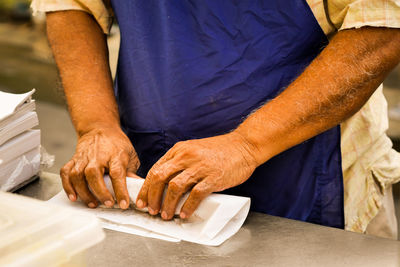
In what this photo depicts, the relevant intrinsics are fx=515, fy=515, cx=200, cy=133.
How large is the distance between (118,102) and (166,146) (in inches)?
9.1

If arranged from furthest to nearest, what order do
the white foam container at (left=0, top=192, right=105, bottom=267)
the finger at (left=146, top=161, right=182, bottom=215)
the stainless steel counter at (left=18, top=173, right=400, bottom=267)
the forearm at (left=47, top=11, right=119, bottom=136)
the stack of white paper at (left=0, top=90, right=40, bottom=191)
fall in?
the forearm at (left=47, top=11, right=119, bottom=136), the stack of white paper at (left=0, top=90, right=40, bottom=191), the finger at (left=146, top=161, right=182, bottom=215), the stainless steel counter at (left=18, top=173, right=400, bottom=267), the white foam container at (left=0, top=192, right=105, bottom=267)

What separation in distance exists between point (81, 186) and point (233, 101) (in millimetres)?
405

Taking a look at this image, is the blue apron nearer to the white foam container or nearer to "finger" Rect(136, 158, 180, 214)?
"finger" Rect(136, 158, 180, 214)

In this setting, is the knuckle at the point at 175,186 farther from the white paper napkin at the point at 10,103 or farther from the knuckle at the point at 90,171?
the white paper napkin at the point at 10,103

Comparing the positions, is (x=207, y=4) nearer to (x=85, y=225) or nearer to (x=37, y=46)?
(x=85, y=225)

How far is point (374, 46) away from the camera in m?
1.08

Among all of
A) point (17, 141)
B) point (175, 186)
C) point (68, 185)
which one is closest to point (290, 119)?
point (175, 186)

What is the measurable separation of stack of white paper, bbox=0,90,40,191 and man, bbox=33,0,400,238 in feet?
0.40

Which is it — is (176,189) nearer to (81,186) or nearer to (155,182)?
(155,182)

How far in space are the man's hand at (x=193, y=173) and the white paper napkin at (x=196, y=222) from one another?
0.8 inches

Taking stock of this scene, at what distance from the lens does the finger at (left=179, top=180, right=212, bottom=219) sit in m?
1.02

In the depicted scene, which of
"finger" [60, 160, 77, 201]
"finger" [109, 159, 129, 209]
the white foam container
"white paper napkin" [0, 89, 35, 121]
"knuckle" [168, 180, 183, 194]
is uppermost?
the white foam container

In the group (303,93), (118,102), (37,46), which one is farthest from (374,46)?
(37,46)

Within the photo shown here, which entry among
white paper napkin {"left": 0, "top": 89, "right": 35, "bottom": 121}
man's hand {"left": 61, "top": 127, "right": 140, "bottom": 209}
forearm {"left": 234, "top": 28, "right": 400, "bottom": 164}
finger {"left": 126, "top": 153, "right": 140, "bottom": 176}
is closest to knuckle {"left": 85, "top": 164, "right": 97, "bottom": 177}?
man's hand {"left": 61, "top": 127, "right": 140, "bottom": 209}
